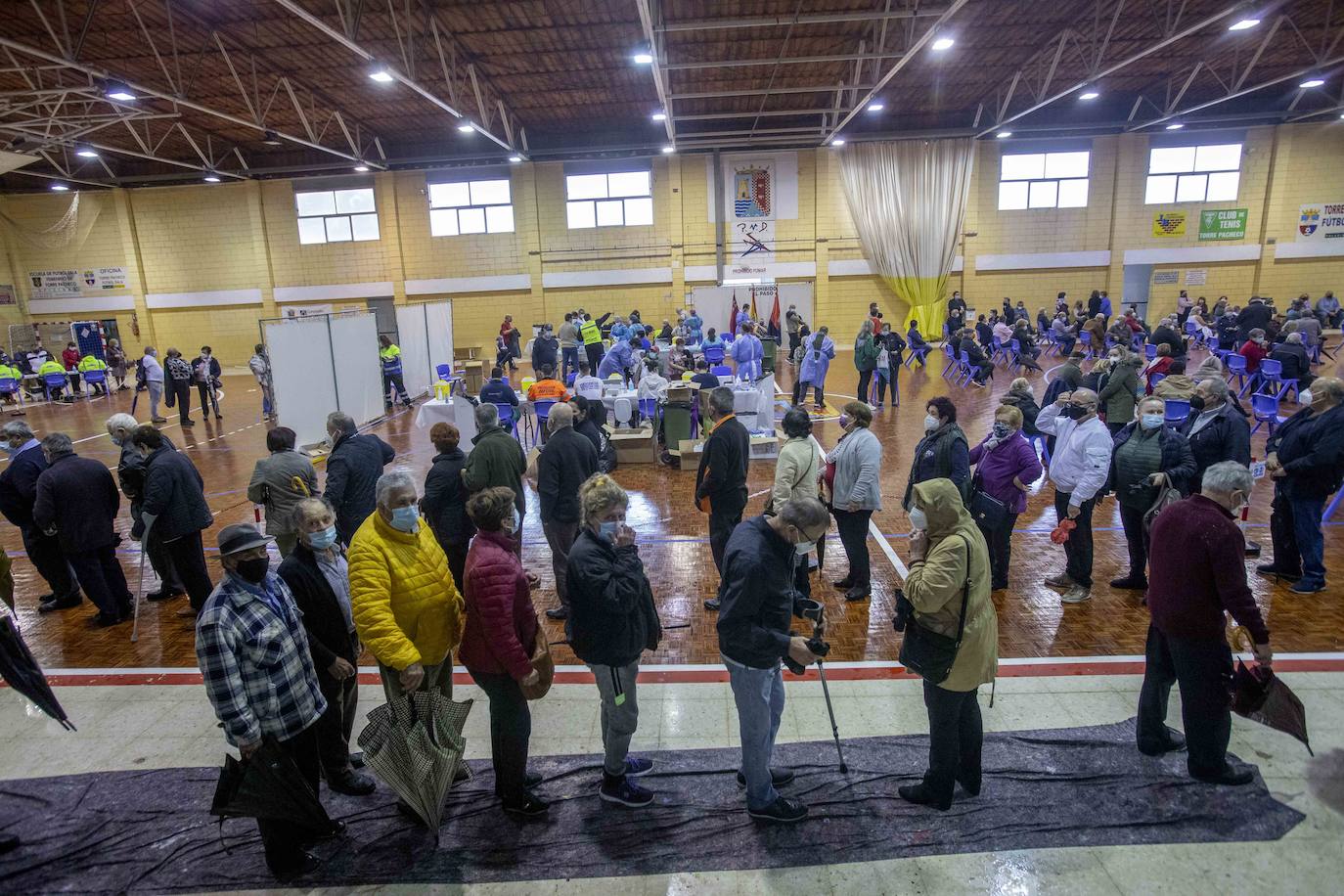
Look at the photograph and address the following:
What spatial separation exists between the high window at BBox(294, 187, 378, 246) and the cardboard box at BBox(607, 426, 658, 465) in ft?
54.1

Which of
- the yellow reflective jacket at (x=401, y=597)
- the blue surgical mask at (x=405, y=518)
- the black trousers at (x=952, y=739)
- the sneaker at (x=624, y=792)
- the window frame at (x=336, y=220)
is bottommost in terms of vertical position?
the sneaker at (x=624, y=792)

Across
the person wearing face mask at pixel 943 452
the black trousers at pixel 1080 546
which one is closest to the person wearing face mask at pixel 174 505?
the person wearing face mask at pixel 943 452

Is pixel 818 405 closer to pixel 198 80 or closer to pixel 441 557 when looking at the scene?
pixel 441 557

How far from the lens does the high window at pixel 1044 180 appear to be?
21.6 m

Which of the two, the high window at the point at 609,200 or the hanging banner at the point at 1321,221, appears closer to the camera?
the hanging banner at the point at 1321,221

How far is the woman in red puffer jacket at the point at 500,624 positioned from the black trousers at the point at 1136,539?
14.7 feet

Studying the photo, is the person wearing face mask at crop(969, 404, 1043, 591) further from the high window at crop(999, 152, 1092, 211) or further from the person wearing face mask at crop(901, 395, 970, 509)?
the high window at crop(999, 152, 1092, 211)

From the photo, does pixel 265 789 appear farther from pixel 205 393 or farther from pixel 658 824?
pixel 205 393

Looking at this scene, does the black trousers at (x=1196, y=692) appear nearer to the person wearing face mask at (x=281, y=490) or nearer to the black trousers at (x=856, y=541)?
the black trousers at (x=856, y=541)

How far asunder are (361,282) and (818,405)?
54.1 ft

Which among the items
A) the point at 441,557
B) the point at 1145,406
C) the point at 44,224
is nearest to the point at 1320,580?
the point at 1145,406

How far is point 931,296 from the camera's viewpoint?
2227cm

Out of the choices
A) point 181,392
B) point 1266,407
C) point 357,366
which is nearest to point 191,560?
point 357,366

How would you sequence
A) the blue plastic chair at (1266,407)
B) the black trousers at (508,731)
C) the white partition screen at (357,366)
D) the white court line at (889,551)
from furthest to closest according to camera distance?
the white partition screen at (357,366) → the blue plastic chair at (1266,407) → the white court line at (889,551) → the black trousers at (508,731)
